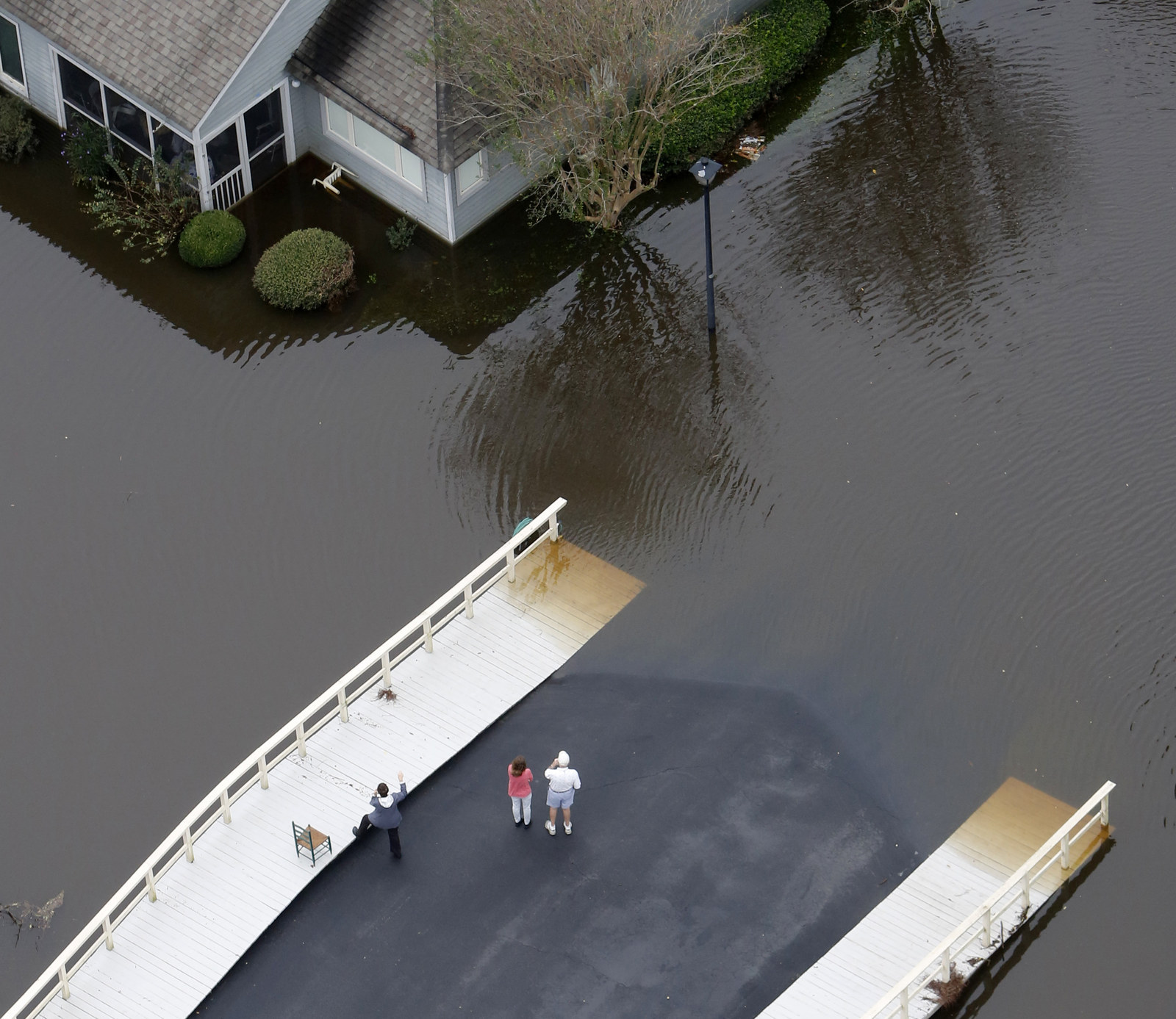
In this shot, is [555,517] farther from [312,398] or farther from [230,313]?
[230,313]

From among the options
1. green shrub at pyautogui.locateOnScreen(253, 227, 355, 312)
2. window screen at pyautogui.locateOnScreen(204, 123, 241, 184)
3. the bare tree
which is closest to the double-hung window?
window screen at pyautogui.locateOnScreen(204, 123, 241, 184)

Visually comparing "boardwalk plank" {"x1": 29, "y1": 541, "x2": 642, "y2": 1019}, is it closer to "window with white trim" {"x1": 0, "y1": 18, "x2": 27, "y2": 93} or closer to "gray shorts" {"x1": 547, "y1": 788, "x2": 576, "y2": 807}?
"gray shorts" {"x1": 547, "y1": 788, "x2": 576, "y2": 807}

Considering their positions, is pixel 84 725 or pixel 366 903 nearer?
pixel 366 903

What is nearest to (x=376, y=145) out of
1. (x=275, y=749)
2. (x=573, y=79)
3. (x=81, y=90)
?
(x=573, y=79)

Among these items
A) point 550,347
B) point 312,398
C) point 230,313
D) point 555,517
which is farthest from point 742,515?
point 230,313

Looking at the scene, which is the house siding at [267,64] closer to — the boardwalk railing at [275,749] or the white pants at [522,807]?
the boardwalk railing at [275,749]

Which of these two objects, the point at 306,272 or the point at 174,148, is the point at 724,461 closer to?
the point at 306,272

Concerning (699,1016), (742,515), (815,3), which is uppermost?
(815,3)
